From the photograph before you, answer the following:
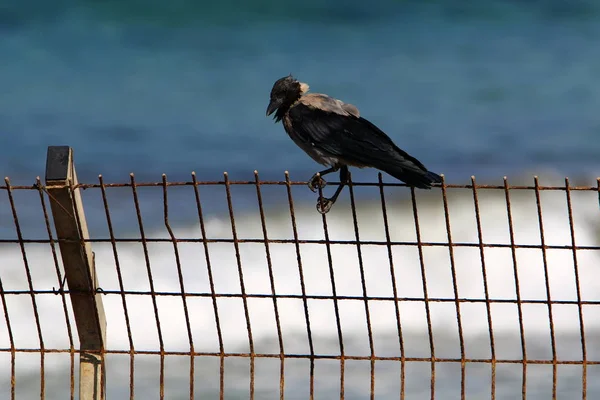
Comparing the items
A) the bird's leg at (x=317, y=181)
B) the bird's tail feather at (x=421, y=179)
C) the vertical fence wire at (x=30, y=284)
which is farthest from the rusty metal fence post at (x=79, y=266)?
the bird's tail feather at (x=421, y=179)

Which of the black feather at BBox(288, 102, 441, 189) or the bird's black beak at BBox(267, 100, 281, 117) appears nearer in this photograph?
the black feather at BBox(288, 102, 441, 189)

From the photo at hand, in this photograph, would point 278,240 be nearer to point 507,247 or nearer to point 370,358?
point 370,358

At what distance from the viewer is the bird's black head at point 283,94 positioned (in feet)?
21.2

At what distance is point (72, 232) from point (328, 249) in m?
1.60

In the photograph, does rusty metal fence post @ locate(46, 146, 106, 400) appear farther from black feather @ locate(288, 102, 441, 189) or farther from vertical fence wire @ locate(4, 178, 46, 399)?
black feather @ locate(288, 102, 441, 189)

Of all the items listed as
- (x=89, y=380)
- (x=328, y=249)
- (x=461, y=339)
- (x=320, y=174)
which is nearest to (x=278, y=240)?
(x=328, y=249)

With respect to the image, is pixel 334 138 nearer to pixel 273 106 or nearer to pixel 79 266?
pixel 273 106

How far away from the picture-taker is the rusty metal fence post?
529 centimetres

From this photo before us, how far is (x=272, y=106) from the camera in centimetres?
644

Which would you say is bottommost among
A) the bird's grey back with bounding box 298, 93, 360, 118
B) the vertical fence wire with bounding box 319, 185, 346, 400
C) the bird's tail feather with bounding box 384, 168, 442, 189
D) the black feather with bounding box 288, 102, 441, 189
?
the vertical fence wire with bounding box 319, 185, 346, 400

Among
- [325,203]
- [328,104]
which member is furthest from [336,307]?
[328,104]

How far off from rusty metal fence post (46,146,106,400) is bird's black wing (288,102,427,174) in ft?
5.48

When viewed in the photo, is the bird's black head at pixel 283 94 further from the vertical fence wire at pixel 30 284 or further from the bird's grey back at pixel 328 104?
the vertical fence wire at pixel 30 284

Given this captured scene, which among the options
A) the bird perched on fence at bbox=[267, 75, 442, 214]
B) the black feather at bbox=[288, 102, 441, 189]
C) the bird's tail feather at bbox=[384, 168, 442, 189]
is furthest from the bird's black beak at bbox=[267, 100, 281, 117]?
the bird's tail feather at bbox=[384, 168, 442, 189]
